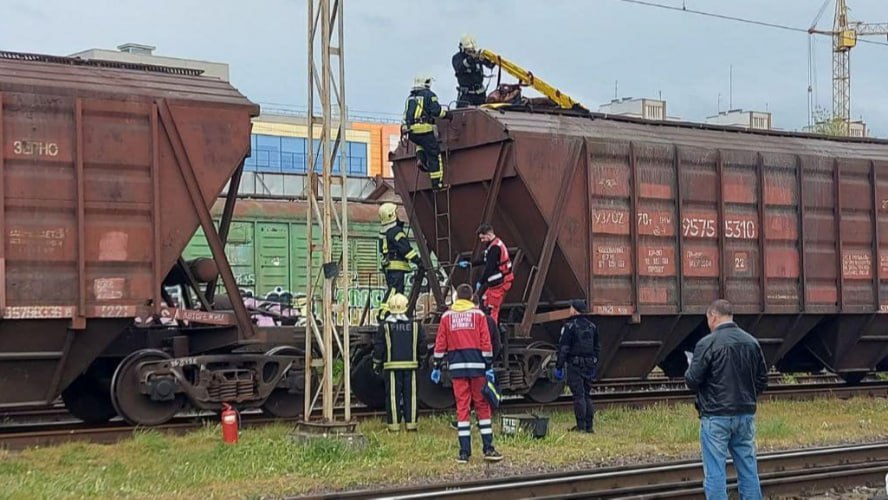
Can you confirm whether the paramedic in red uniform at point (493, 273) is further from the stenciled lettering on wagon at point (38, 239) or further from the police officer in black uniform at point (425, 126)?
the stenciled lettering on wagon at point (38, 239)

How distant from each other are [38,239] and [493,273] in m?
5.41

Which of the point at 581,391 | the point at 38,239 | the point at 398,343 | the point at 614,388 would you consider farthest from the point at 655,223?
the point at 38,239

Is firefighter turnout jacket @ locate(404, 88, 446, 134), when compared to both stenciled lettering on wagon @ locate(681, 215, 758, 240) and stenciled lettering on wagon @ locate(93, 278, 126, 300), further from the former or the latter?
stenciled lettering on wagon @ locate(93, 278, 126, 300)

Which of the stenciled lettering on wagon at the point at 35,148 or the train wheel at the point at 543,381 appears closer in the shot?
the stenciled lettering on wagon at the point at 35,148

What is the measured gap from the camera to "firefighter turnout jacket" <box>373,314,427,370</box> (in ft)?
43.6

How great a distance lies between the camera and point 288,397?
1404 cm

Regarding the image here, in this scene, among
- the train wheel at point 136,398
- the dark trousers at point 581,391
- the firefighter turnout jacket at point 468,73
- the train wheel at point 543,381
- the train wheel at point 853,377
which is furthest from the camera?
the train wheel at point 853,377

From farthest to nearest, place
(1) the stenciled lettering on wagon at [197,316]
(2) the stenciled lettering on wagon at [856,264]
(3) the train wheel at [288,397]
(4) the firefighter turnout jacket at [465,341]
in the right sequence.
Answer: (2) the stenciled lettering on wagon at [856,264] → (3) the train wheel at [288,397] → (1) the stenciled lettering on wagon at [197,316] → (4) the firefighter turnout jacket at [465,341]

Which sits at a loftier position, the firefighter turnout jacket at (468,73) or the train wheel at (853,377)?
the firefighter turnout jacket at (468,73)

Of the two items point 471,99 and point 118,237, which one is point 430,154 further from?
point 118,237

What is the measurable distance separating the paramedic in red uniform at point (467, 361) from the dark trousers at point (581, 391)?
2.18 meters

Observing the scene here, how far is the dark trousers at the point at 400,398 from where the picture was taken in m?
13.3

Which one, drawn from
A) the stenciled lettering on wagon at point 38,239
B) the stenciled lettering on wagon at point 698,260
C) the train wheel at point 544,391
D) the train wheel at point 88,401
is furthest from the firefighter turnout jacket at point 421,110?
the train wheel at point 88,401

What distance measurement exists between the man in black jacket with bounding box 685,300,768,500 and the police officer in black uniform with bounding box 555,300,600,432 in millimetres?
5030
